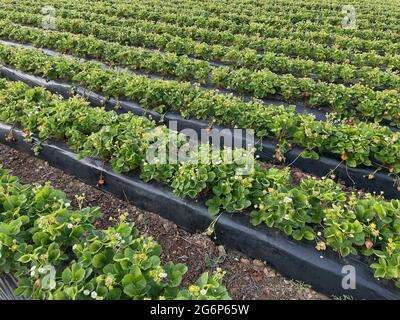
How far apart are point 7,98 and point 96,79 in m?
1.42

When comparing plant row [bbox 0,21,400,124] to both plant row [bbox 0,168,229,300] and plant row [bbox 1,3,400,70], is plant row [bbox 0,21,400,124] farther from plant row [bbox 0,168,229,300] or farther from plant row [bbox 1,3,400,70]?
plant row [bbox 0,168,229,300]

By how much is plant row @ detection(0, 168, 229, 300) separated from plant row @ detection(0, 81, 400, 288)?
71 millimetres

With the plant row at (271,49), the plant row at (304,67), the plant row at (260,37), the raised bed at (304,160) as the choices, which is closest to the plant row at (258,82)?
the plant row at (304,67)

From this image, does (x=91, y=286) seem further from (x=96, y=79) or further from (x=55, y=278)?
(x=96, y=79)

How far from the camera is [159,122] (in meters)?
5.27

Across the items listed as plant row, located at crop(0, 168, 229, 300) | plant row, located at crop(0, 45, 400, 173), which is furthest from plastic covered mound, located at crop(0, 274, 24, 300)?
plant row, located at crop(0, 45, 400, 173)

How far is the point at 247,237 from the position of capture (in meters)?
3.24

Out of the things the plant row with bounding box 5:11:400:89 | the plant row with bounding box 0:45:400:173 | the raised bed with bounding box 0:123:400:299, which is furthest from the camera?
the plant row with bounding box 5:11:400:89

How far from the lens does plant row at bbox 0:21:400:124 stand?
16.9 feet

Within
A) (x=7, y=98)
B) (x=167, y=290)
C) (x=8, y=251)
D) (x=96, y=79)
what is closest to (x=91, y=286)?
(x=167, y=290)

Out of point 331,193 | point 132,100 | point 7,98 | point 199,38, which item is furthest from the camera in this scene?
point 199,38

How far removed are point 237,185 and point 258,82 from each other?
2.90 m

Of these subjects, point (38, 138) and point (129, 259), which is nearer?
point (129, 259)

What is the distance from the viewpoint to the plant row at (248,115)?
409 cm
